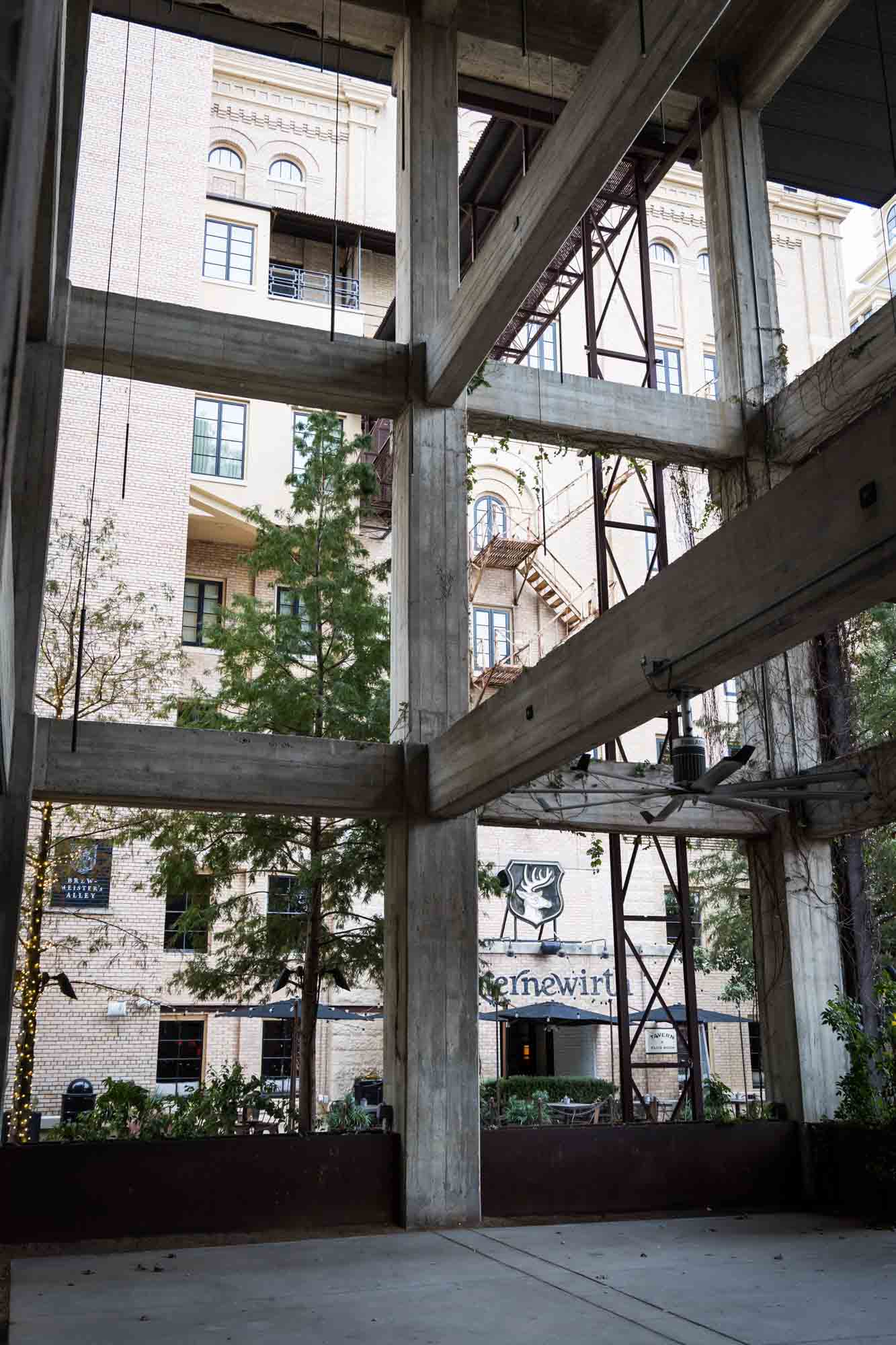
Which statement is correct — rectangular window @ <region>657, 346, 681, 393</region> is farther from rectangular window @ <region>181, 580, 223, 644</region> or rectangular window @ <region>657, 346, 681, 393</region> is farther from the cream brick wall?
rectangular window @ <region>181, 580, 223, 644</region>

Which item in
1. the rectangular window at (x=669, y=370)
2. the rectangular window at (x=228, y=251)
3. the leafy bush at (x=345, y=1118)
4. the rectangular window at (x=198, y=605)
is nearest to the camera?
the leafy bush at (x=345, y=1118)

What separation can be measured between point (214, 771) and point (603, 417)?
18.4ft

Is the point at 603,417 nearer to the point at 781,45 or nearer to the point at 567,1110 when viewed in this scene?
the point at 781,45

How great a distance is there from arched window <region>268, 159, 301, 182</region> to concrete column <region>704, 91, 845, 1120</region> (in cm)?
1415

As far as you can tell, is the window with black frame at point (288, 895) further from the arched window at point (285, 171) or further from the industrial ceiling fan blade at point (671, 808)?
the arched window at point (285, 171)

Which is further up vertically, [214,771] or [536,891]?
[536,891]

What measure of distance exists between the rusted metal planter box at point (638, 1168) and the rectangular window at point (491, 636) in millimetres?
14466

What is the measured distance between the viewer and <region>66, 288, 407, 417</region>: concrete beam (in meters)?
11.0

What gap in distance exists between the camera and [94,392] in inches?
770

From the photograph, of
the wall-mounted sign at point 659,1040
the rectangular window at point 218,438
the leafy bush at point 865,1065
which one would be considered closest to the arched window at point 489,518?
the rectangular window at point 218,438

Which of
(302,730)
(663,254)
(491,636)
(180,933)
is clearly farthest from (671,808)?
(663,254)

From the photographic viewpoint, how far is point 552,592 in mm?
25703

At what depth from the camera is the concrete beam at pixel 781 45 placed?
517 inches

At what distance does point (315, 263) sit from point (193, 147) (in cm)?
401
